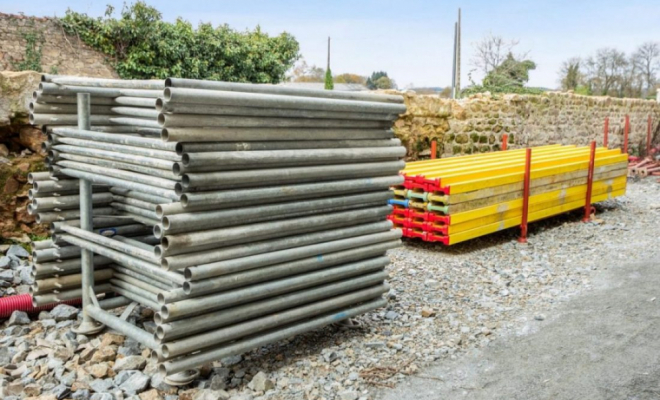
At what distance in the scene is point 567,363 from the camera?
4871mm

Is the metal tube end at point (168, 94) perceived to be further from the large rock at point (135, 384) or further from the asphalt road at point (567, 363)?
the asphalt road at point (567, 363)

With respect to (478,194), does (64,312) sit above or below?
below

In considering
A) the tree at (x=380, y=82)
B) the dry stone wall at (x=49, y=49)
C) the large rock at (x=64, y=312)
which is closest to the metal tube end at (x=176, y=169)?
the large rock at (x=64, y=312)

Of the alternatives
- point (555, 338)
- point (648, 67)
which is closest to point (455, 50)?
point (648, 67)

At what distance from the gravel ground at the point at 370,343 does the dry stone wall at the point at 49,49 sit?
10.7 metres

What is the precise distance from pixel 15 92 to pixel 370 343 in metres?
5.32

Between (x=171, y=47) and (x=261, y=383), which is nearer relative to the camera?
(x=261, y=383)

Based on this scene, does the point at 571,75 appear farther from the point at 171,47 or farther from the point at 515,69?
the point at 171,47

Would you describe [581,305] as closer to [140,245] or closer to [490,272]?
[490,272]

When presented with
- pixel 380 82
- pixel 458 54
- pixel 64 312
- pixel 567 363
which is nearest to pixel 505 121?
pixel 567 363

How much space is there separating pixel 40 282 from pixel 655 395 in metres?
4.93

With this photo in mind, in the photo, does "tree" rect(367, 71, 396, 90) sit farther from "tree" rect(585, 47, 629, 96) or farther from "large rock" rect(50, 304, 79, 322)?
"large rock" rect(50, 304, 79, 322)

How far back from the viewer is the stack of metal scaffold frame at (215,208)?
12.9 ft

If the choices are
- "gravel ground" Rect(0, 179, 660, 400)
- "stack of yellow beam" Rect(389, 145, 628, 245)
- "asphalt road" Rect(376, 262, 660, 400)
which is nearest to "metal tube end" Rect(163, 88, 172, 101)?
"gravel ground" Rect(0, 179, 660, 400)
